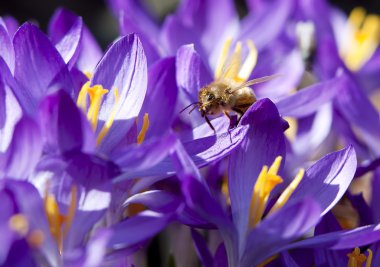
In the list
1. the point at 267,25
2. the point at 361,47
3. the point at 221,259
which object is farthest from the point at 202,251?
the point at 361,47

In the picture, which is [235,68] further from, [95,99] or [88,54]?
[95,99]

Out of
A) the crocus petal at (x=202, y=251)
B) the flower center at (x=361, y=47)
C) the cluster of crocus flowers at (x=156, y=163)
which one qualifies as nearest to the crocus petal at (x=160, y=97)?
the cluster of crocus flowers at (x=156, y=163)

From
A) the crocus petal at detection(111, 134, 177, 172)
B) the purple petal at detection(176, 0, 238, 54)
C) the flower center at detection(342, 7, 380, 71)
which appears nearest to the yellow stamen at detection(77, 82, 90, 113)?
the crocus petal at detection(111, 134, 177, 172)

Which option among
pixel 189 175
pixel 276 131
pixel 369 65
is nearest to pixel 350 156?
pixel 276 131

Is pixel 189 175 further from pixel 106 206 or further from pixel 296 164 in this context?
pixel 296 164

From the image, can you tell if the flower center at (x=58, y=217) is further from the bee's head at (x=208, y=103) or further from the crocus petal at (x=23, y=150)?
the bee's head at (x=208, y=103)
